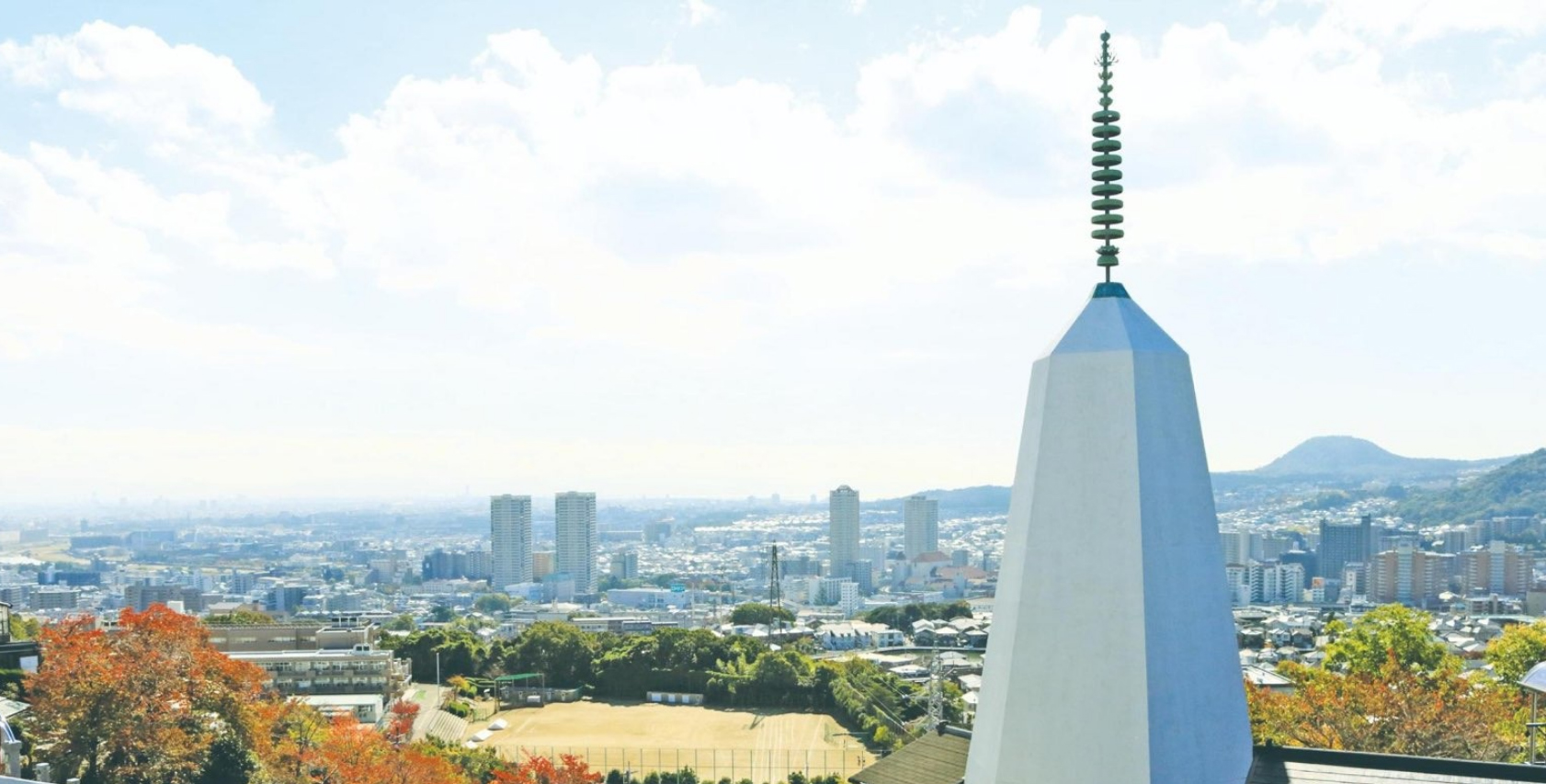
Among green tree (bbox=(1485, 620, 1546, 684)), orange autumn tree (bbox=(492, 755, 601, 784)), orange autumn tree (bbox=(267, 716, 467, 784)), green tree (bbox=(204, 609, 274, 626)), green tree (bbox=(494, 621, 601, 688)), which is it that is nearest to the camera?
orange autumn tree (bbox=(267, 716, 467, 784))

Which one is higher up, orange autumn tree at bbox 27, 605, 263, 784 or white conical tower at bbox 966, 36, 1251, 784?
white conical tower at bbox 966, 36, 1251, 784

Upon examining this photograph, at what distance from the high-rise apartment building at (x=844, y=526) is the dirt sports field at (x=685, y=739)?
328 feet

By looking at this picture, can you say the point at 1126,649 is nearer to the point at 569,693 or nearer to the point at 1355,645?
the point at 1355,645

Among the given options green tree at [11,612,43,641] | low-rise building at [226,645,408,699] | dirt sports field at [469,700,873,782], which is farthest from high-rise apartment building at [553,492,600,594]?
green tree at [11,612,43,641]

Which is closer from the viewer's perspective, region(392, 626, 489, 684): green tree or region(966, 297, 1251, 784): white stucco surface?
region(966, 297, 1251, 784): white stucco surface

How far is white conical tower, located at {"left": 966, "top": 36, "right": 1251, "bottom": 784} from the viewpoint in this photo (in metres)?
4.64

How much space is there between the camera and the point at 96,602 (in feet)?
309

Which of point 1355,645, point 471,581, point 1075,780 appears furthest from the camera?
point 471,581

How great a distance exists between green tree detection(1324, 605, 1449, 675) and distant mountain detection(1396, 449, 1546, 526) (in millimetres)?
129247

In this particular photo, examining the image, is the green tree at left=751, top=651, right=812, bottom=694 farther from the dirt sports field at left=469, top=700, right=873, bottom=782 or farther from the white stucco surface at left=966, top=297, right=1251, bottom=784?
the white stucco surface at left=966, top=297, right=1251, bottom=784

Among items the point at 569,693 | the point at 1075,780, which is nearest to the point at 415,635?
the point at 569,693

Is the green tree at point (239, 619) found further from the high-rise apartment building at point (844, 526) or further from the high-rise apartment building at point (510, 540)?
the high-rise apartment building at point (844, 526)

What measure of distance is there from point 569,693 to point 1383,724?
2669 cm

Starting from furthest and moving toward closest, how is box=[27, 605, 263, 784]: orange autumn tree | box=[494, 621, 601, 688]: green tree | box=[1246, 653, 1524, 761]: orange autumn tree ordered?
box=[494, 621, 601, 688]: green tree, box=[1246, 653, 1524, 761]: orange autumn tree, box=[27, 605, 263, 784]: orange autumn tree
